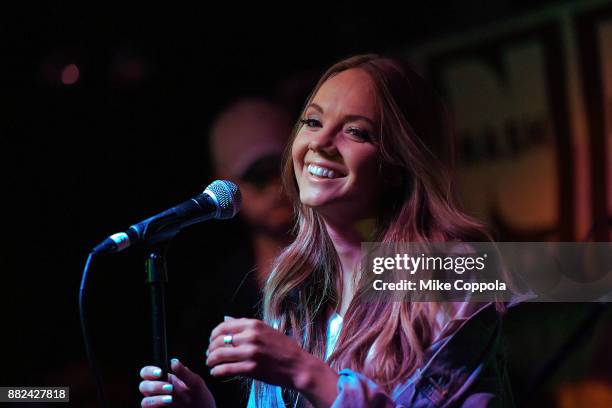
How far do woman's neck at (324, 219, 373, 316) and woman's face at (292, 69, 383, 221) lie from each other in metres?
0.03

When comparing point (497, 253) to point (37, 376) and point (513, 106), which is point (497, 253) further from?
point (37, 376)

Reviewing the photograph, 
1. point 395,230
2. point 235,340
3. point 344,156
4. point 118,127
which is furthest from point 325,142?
point 118,127

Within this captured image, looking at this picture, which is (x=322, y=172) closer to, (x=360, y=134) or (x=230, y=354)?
(x=360, y=134)

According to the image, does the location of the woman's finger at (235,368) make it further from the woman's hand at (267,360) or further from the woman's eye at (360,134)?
the woman's eye at (360,134)

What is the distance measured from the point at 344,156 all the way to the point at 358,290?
1.04 feet

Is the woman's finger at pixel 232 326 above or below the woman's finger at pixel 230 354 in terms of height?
above

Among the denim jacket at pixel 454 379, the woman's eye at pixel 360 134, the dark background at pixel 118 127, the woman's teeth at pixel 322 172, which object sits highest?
the dark background at pixel 118 127

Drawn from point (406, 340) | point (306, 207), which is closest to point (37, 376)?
point (306, 207)

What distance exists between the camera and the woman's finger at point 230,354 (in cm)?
155

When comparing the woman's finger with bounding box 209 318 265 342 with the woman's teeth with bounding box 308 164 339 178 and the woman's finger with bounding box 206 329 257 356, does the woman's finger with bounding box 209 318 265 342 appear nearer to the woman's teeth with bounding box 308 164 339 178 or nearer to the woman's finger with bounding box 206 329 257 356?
the woman's finger with bounding box 206 329 257 356

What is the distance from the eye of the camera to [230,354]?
5.10 feet

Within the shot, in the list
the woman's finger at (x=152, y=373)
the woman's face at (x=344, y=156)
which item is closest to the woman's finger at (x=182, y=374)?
the woman's finger at (x=152, y=373)

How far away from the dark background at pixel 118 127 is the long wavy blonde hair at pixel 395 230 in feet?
2.34

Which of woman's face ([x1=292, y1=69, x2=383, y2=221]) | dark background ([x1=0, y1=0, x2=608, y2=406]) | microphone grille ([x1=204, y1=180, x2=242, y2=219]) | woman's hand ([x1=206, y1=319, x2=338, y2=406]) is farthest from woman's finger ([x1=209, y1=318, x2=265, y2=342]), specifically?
dark background ([x1=0, y1=0, x2=608, y2=406])
